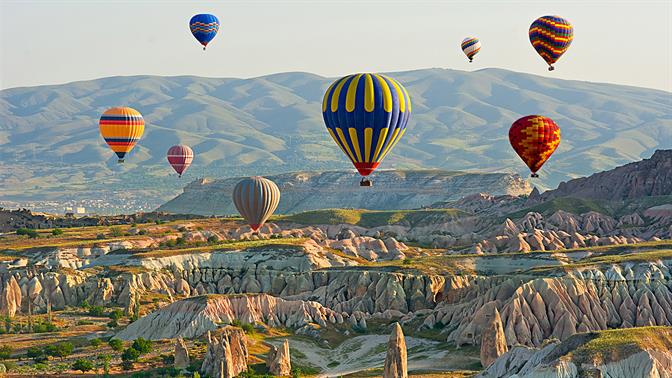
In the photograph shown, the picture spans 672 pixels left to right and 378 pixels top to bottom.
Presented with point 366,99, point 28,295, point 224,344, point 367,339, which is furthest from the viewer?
point 28,295

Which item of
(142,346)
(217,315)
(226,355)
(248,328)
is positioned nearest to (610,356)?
(226,355)

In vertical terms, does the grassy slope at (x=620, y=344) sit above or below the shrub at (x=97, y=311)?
above

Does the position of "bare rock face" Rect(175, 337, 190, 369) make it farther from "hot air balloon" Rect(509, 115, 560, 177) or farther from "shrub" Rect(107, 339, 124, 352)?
"hot air balloon" Rect(509, 115, 560, 177)

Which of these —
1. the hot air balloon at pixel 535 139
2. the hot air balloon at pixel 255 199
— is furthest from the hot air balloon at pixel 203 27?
the hot air balloon at pixel 535 139

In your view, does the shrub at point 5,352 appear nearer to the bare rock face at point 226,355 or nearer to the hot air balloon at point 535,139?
the bare rock face at point 226,355

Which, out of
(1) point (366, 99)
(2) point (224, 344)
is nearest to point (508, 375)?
(2) point (224, 344)

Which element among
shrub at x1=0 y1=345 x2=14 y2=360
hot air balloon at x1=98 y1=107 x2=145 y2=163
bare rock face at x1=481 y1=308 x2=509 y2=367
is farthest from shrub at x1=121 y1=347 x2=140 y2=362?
hot air balloon at x1=98 y1=107 x2=145 y2=163

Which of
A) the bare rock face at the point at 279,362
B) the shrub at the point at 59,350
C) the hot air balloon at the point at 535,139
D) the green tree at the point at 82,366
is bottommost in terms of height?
the bare rock face at the point at 279,362

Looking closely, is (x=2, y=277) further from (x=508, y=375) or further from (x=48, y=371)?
(x=508, y=375)
